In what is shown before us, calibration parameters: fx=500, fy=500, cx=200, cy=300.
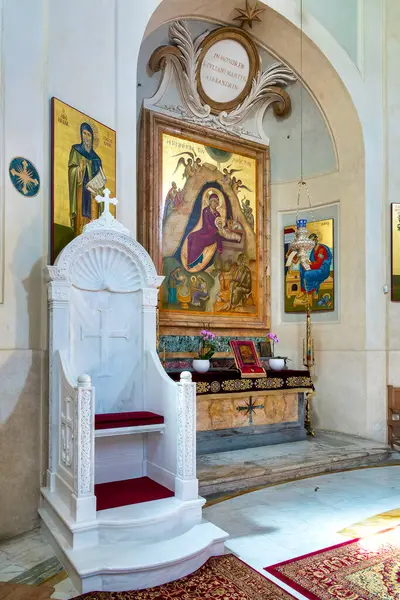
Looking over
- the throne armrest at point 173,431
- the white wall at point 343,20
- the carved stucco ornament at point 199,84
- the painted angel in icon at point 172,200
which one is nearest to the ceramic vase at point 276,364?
the painted angel in icon at point 172,200

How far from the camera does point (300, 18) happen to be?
24.1 ft

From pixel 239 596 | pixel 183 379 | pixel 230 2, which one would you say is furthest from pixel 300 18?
pixel 239 596

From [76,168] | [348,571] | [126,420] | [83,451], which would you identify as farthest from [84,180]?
[348,571]

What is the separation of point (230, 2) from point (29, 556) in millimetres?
7250

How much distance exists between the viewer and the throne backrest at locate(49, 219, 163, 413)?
4336 millimetres

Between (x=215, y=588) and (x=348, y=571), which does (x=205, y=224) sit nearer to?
(x=348, y=571)

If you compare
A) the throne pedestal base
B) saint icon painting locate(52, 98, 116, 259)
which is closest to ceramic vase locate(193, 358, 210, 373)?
saint icon painting locate(52, 98, 116, 259)

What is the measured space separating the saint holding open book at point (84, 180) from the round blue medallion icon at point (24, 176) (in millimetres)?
392

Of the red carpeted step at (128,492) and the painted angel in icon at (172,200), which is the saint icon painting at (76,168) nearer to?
the red carpeted step at (128,492)

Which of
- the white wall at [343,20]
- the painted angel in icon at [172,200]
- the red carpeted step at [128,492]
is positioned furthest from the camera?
the white wall at [343,20]

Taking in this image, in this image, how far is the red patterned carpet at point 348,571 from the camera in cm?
308

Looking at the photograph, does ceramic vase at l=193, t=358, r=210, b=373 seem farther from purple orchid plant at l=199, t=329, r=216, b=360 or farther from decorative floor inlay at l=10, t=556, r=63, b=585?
decorative floor inlay at l=10, t=556, r=63, b=585

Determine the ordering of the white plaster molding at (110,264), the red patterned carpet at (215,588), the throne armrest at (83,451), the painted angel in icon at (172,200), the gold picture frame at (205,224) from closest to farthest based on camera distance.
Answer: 1. the red patterned carpet at (215,588)
2. the throne armrest at (83,451)
3. the white plaster molding at (110,264)
4. the gold picture frame at (205,224)
5. the painted angel in icon at (172,200)

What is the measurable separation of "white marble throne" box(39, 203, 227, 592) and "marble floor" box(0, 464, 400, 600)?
0.62ft
